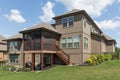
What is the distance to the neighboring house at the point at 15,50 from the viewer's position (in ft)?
96.3

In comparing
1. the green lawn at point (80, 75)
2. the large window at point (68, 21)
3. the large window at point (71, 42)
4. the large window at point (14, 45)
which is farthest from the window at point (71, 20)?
the large window at point (14, 45)

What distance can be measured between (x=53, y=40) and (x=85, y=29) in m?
5.46

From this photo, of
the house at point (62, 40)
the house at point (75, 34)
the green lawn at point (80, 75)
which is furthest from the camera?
the house at point (75, 34)

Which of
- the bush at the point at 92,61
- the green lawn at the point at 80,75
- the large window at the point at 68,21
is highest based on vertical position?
the large window at the point at 68,21

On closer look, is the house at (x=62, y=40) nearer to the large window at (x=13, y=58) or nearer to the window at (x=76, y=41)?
the window at (x=76, y=41)

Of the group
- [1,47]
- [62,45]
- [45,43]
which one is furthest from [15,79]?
[1,47]

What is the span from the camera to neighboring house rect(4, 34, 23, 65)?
2934 centimetres

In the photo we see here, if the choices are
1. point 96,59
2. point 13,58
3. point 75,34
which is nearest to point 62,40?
point 75,34

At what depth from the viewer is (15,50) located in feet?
98.2

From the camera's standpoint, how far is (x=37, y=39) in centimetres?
2123

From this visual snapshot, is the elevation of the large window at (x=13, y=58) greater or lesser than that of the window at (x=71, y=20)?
lesser

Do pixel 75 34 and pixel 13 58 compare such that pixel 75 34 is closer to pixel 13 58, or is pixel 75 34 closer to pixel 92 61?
pixel 92 61

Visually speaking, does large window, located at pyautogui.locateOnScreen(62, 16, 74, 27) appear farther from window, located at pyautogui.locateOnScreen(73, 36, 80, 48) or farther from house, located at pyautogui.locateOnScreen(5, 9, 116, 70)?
window, located at pyautogui.locateOnScreen(73, 36, 80, 48)

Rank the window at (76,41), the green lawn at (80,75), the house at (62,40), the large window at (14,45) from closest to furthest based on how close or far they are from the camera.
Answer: the green lawn at (80,75) → the house at (62,40) → the window at (76,41) → the large window at (14,45)
